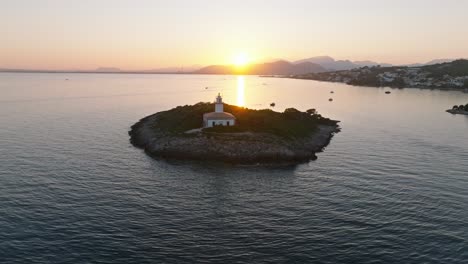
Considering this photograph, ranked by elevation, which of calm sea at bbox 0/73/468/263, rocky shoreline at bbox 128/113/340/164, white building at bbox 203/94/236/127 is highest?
white building at bbox 203/94/236/127

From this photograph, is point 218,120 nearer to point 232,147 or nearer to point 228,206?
point 232,147

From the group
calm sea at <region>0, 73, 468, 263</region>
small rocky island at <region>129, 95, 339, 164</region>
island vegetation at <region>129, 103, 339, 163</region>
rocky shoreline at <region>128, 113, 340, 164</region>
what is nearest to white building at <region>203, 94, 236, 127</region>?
small rocky island at <region>129, 95, 339, 164</region>

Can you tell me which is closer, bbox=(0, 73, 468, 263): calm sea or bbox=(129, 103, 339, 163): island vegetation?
bbox=(0, 73, 468, 263): calm sea

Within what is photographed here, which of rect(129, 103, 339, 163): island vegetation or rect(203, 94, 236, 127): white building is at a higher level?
rect(203, 94, 236, 127): white building

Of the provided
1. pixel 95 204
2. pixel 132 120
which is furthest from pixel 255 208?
pixel 132 120

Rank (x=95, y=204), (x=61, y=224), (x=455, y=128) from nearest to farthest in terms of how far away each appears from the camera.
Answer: (x=61, y=224) → (x=95, y=204) → (x=455, y=128)

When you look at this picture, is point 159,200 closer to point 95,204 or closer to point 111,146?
point 95,204

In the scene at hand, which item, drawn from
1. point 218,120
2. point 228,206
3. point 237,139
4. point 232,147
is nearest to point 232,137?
point 237,139

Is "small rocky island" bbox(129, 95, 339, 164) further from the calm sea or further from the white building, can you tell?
the calm sea
